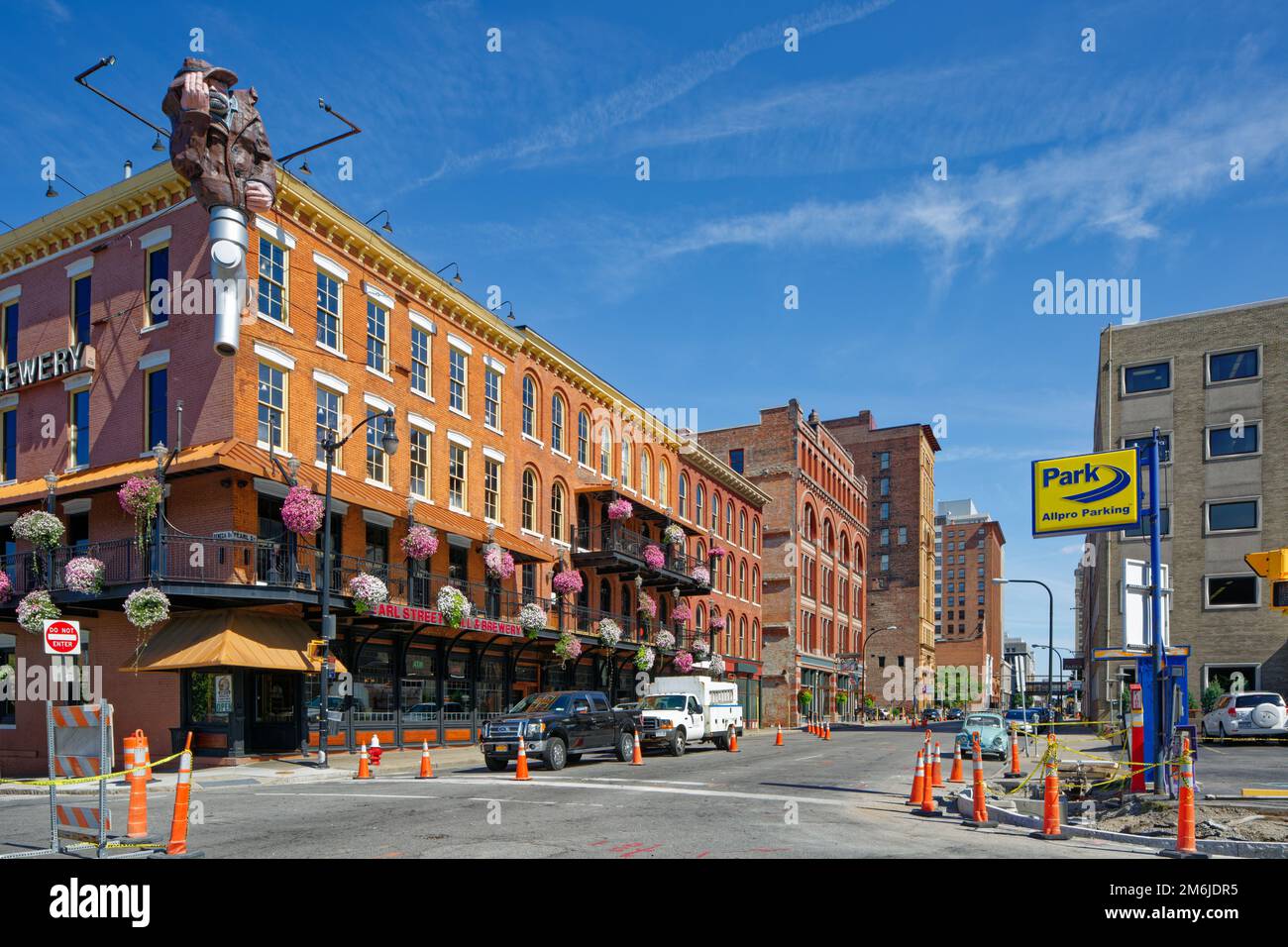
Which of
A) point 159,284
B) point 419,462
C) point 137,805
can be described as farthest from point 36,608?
point 137,805

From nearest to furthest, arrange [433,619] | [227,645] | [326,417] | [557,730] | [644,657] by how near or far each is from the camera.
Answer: [557,730] < [227,645] < [326,417] < [433,619] < [644,657]

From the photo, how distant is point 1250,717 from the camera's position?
37469 millimetres

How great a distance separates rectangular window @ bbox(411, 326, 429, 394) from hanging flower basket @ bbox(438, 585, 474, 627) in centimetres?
690

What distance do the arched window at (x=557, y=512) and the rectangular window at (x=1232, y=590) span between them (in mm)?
32338

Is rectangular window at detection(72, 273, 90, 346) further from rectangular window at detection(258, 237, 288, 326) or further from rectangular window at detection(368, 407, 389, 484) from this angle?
rectangular window at detection(368, 407, 389, 484)

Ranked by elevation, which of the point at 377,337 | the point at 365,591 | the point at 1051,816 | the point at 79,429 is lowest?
the point at 1051,816

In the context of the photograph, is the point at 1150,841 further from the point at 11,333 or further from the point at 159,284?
the point at 11,333

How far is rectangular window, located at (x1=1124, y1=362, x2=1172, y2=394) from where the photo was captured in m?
57.6

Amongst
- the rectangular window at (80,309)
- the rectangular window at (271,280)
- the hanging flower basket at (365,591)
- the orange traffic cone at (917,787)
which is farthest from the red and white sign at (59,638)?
the rectangular window at (80,309)

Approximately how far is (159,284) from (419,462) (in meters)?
9.33

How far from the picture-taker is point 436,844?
12258mm

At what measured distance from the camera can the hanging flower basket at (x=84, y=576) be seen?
2711 centimetres

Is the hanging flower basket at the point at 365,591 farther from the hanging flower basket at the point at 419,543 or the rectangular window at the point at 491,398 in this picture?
the rectangular window at the point at 491,398
